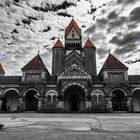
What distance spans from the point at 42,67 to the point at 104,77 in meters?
13.2

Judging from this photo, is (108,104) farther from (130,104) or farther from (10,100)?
(10,100)

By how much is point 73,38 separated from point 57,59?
32.1ft

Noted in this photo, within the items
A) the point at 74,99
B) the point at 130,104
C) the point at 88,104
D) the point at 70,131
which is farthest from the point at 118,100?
the point at 70,131

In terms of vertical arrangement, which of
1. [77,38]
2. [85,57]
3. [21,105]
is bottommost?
[21,105]

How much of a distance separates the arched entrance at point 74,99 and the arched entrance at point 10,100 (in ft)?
36.0

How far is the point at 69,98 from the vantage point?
30.6 metres

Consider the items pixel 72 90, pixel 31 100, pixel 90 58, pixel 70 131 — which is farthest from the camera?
pixel 90 58

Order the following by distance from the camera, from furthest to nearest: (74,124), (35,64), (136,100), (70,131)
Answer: (35,64), (136,100), (74,124), (70,131)

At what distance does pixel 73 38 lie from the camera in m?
43.6

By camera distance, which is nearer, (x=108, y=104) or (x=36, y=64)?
(x=108, y=104)

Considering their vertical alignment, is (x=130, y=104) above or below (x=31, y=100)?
below

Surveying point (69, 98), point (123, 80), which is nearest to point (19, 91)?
point (69, 98)

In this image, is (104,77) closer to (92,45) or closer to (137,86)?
(137,86)

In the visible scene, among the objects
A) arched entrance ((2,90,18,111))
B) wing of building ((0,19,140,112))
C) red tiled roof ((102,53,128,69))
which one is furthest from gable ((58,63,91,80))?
arched entrance ((2,90,18,111))
